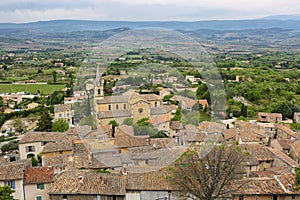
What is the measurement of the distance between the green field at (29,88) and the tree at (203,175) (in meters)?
26.6

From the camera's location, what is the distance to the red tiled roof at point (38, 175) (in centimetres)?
767

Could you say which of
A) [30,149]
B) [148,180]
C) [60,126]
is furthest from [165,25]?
[60,126]

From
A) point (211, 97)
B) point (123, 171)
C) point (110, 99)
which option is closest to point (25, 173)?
point (123, 171)

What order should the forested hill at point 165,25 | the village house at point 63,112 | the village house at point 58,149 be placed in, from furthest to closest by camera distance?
the village house at point 63,112 → the village house at point 58,149 → the forested hill at point 165,25

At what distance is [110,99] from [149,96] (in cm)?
104

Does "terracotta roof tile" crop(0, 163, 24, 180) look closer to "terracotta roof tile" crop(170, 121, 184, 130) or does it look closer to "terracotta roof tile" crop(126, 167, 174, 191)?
"terracotta roof tile" crop(126, 167, 174, 191)

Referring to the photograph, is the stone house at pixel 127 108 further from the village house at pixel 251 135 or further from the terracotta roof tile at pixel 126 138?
the village house at pixel 251 135

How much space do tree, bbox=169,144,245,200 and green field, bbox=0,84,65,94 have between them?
2656cm

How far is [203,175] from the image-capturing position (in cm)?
683

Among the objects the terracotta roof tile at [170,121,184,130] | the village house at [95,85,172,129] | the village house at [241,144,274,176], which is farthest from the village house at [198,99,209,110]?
the village house at [241,144,274,176]

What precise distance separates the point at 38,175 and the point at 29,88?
2901 centimetres

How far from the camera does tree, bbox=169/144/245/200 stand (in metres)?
6.74

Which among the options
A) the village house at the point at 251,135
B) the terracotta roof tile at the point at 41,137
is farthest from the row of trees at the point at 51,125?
the village house at the point at 251,135

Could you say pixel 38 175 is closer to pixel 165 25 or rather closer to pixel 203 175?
pixel 203 175
